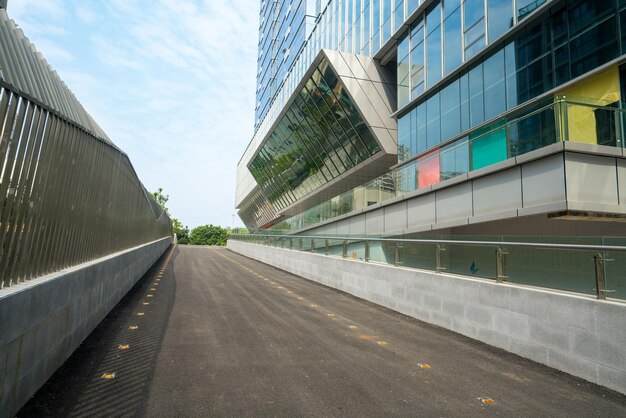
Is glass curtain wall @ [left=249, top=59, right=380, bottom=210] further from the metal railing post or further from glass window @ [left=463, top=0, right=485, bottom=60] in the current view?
the metal railing post

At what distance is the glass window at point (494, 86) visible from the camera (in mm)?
15414

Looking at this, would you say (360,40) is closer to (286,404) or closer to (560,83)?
(560,83)

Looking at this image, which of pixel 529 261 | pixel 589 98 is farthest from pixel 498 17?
pixel 529 261

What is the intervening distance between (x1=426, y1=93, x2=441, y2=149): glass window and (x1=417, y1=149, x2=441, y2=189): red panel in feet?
14.2

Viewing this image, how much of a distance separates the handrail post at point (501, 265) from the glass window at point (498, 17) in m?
12.0

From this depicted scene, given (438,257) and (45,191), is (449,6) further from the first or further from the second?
(45,191)

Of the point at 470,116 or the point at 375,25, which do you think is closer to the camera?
the point at 470,116

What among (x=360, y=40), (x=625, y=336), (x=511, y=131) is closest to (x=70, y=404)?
(x=625, y=336)

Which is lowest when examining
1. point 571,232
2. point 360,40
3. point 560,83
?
point 571,232

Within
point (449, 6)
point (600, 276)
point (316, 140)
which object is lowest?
point (600, 276)

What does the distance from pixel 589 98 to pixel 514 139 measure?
75.8 inches

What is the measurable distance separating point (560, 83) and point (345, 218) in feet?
37.9

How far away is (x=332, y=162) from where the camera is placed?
3094cm

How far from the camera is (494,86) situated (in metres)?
15.7
